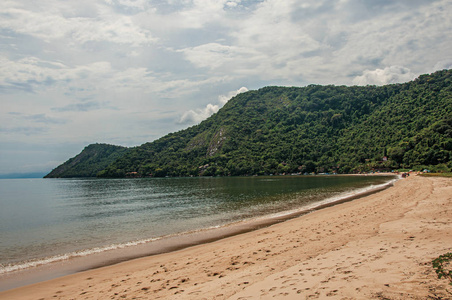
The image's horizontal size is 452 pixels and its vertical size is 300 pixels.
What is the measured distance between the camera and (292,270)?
26.9 ft

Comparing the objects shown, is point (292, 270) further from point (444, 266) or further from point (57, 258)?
point (57, 258)

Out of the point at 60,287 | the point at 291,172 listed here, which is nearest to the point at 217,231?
the point at 60,287

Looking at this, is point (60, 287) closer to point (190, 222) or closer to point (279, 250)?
point (279, 250)

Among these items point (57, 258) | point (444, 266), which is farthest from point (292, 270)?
point (57, 258)

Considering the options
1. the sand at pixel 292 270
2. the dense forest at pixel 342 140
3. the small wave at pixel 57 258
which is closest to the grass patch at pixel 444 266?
the sand at pixel 292 270

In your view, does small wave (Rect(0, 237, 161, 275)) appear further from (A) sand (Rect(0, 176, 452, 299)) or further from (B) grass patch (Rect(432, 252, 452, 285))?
(B) grass patch (Rect(432, 252, 452, 285))

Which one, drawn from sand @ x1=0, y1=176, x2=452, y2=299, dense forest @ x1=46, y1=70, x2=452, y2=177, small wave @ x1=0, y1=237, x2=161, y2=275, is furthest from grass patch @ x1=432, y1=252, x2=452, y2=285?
dense forest @ x1=46, y1=70, x2=452, y2=177

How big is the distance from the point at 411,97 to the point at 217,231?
182 meters

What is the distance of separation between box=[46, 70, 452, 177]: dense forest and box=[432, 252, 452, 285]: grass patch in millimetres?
108312

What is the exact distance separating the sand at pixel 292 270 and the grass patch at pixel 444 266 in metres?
0.17

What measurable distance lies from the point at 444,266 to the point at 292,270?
4.04 meters

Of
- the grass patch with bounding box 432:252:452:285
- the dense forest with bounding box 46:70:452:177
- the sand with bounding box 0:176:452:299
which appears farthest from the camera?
the dense forest with bounding box 46:70:452:177

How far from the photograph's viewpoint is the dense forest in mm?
113312

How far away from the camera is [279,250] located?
11531 millimetres
